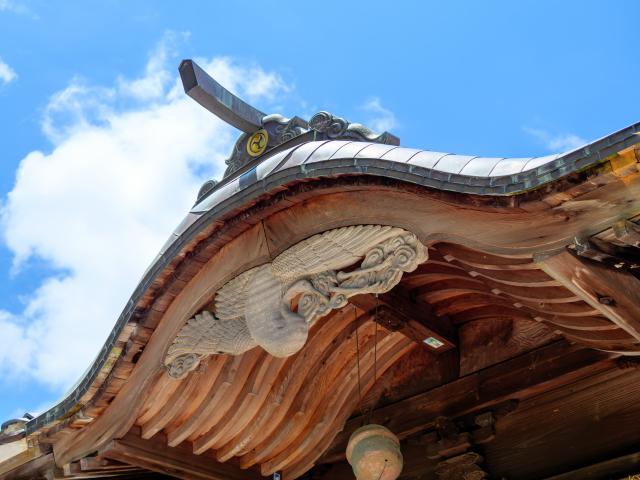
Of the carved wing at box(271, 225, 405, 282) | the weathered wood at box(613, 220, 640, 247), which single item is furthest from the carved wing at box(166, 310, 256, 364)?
the weathered wood at box(613, 220, 640, 247)

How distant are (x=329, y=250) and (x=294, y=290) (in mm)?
319

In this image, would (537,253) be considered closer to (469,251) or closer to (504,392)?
(469,251)

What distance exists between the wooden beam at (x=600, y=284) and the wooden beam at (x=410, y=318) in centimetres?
154

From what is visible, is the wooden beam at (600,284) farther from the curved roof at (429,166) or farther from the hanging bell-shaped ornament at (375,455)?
the hanging bell-shaped ornament at (375,455)

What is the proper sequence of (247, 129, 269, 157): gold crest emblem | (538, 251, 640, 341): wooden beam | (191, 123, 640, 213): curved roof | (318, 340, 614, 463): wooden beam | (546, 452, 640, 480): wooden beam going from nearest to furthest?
(191, 123, 640, 213): curved roof, (538, 251, 640, 341): wooden beam, (546, 452, 640, 480): wooden beam, (318, 340, 614, 463): wooden beam, (247, 129, 269, 157): gold crest emblem

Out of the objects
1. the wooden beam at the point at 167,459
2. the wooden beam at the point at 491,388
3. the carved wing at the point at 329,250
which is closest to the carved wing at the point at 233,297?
the carved wing at the point at 329,250

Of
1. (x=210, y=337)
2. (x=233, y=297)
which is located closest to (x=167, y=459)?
(x=210, y=337)

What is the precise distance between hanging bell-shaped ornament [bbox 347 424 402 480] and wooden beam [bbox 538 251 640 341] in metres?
1.50

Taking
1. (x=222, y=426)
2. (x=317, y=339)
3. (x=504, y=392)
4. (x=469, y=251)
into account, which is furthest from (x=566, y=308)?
(x=222, y=426)

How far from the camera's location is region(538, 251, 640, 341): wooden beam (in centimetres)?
425

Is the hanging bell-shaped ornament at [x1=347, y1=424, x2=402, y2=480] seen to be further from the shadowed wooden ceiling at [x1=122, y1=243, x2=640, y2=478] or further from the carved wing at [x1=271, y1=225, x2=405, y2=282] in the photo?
the carved wing at [x1=271, y1=225, x2=405, y2=282]

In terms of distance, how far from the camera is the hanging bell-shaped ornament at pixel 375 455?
17.7ft

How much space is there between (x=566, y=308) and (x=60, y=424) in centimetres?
320

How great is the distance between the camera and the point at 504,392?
607 cm
